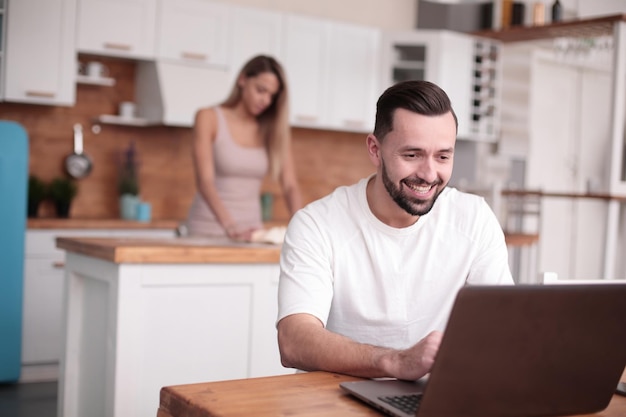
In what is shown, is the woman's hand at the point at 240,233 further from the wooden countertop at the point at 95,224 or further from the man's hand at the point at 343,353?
the wooden countertop at the point at 95,224

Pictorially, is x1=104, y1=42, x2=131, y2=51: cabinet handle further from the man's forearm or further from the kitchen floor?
the man's forearm

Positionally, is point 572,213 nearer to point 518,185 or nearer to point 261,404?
point 518,185

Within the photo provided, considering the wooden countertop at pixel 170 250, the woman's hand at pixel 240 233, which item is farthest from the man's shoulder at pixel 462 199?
the woman's hand at pixel 240 233

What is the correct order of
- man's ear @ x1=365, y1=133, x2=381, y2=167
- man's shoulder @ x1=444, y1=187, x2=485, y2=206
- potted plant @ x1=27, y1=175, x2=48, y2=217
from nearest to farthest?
man's ear @ x1=365, y1=133, x2=381, y2=167 < man's shoulder @ x1=444, y1=187, x2=485, y2=206 < potted plant @ x1=27, y1=175, x2=48, y2=217

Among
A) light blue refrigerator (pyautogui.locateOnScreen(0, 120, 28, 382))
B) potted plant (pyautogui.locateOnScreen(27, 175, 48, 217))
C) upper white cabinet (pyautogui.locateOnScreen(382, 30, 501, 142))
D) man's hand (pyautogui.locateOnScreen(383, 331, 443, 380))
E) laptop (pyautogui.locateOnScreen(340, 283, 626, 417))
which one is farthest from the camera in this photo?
upper white cabinet (pyautogui.locateOnScreen(382, 30, 501, 142))

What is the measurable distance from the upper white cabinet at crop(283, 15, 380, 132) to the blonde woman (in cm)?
231

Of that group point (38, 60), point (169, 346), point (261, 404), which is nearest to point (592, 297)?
point (261, 404)

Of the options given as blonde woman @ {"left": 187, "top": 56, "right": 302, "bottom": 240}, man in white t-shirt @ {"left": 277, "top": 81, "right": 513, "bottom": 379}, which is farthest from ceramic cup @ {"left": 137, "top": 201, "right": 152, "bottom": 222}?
man in white t-shirt @ {"left": 277, "top": 81, "right": 513, "bottom": 379}

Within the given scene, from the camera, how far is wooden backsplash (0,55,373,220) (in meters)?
5.52

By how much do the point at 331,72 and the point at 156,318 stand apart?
11.9 ft

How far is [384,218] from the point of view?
1912mm

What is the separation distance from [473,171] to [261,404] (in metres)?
6.09

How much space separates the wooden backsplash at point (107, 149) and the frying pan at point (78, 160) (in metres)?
0.04

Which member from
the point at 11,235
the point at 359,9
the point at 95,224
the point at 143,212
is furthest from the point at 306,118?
the point at 11,235
